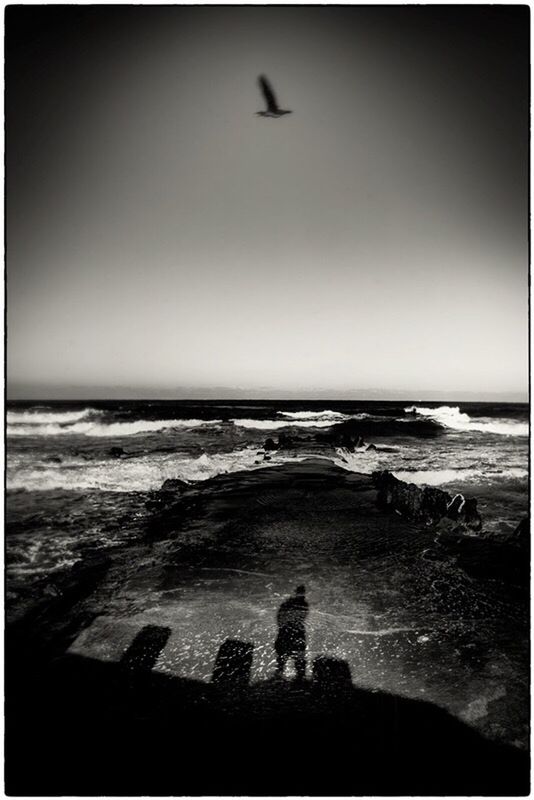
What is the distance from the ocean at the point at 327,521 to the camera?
8.04 ft

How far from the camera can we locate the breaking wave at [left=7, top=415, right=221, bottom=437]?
8.97 feet

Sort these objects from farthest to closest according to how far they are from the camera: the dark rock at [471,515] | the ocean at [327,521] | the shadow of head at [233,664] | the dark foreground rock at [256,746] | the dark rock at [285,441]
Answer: the dark rock at [285,441], the dark rock at [471,515], the ocean at [327,521], the shadow of head at [233,664], the dark foreground rock at [256,746]

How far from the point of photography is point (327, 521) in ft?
11.6

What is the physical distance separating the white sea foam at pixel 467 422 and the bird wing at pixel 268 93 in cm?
262

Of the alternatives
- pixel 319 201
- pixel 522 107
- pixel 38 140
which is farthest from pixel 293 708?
pixel 522 107

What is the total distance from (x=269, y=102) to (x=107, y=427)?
285 cm

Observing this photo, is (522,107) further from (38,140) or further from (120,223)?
(38,140)

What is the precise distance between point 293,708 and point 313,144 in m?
3.76

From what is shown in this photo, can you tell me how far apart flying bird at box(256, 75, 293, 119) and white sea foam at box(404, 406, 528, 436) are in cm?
257

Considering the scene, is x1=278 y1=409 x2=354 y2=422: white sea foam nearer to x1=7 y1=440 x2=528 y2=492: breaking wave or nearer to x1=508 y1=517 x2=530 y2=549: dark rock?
x1=7 y1=440 x2=528 y2=492: breaking wave

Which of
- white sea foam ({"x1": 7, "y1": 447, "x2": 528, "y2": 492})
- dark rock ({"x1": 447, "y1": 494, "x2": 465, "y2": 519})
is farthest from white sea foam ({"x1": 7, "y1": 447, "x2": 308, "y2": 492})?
dark rock ({"x1": 447, "y1": 494, "x2": 465, "y2": 519})

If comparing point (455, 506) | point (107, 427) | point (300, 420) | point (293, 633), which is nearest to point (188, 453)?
point (107, 427)

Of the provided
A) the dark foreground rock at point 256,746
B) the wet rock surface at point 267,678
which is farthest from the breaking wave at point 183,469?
the dark foreground rock at point 256,746

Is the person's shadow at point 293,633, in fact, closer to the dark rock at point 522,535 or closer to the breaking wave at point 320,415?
the breaking wave at point 320,415
